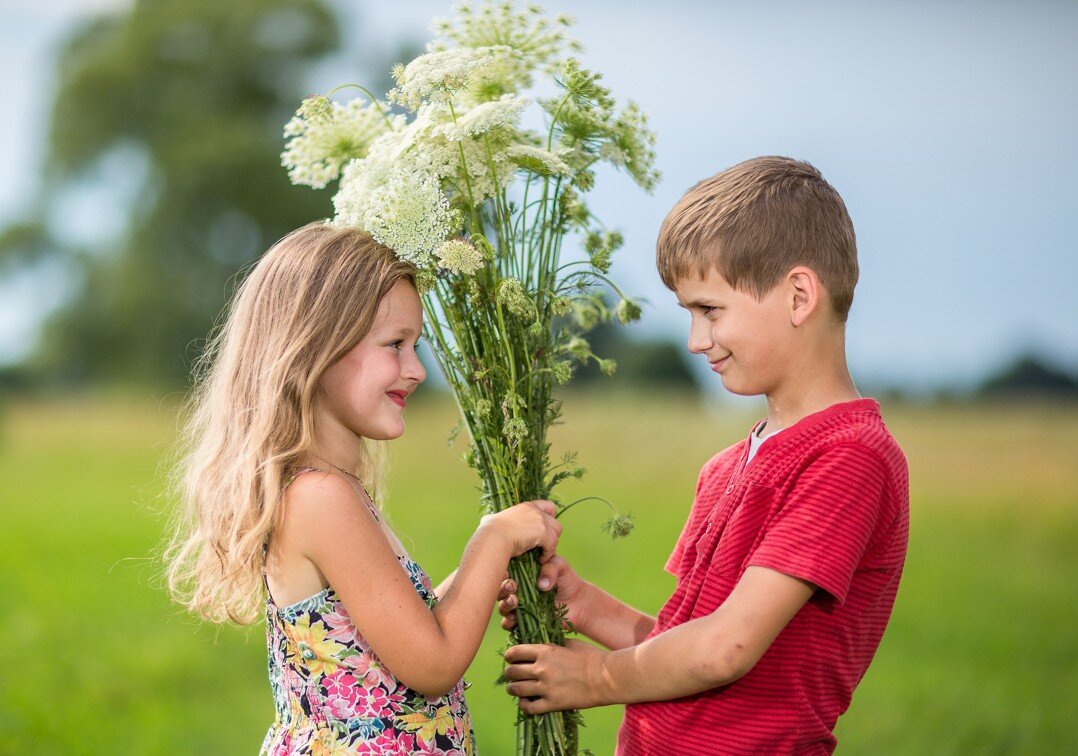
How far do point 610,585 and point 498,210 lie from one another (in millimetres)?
6435

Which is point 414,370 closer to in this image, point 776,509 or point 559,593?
→ point 559,593

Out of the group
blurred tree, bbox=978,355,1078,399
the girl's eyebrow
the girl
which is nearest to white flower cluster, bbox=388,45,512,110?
the girl

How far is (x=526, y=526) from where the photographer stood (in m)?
2.13

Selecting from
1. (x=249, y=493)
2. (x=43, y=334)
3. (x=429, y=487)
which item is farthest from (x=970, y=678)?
(x=43, y=334)

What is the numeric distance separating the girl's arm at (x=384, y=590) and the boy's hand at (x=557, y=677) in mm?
164

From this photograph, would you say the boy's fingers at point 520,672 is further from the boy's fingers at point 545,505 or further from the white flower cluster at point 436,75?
the white flower cluster at point 436,75

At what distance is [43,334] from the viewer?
25.2 meters

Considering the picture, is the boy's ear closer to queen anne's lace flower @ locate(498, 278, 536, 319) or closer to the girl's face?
queen anne's lace flower @ locate(498, 278, 536, 319)

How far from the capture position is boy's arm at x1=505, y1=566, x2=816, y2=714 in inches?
71.0

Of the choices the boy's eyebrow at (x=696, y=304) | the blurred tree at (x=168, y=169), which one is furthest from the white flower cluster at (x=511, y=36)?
the blurred tree at (x=168, y=169)

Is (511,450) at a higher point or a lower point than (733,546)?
higher

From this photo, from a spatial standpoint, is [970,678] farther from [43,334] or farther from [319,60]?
[43,334]

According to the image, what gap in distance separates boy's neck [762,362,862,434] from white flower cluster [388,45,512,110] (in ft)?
2.73

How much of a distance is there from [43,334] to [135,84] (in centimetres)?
609
